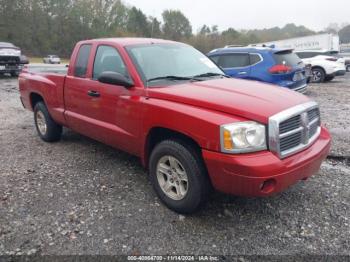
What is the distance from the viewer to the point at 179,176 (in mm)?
3473

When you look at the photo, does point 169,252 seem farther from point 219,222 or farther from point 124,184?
point 124,184

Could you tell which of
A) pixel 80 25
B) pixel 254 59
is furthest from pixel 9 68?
pixel 80 25

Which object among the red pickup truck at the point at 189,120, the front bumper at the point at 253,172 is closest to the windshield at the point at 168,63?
the red pickup truck at the point at 189,120

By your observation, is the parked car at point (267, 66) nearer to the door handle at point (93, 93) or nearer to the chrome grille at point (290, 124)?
the door handle at point (93, 93)

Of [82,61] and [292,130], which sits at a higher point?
[82,61]

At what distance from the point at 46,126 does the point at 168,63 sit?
9.16 feet

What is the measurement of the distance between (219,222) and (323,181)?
5.52ft

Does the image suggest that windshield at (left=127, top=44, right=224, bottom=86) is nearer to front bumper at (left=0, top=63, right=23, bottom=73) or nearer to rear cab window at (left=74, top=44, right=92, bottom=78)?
rear cab window at (left=74, top=44, right=92, bottom=78)

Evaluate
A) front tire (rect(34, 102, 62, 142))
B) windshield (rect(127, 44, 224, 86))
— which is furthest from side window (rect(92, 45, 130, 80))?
front tire (rect(34, 102, 62, 142))

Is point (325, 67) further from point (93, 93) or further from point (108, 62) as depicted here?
point (93, 93)

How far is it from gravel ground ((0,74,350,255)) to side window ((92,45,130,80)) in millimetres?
1339

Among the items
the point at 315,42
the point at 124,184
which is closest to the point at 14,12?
the point at 315,42

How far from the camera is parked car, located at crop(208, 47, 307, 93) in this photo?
8.64 m

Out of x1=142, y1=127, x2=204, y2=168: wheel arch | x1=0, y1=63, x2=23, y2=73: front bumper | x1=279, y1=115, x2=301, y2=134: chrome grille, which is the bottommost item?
x1=142, y1=127, x2=204, y2=168: wheel arch
